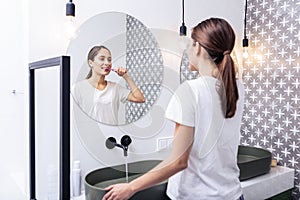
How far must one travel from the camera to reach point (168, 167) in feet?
3.46

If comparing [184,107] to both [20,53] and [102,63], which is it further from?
[20,53]

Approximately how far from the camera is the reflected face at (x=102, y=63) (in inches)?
46.3

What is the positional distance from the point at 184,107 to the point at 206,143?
0.53ft

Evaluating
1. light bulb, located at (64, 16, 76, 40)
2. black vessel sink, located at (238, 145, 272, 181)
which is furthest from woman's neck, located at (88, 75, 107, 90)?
black vessel sink, located at (238, 145, 272, 181)

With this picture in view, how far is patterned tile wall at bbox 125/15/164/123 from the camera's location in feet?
4.02

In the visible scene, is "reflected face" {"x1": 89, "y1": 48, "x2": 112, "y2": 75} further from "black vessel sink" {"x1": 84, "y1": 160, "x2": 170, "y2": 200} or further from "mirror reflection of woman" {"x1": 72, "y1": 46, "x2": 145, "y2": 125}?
"black vessel sink" {"x1": 84, "y1": 160, "x2": 170, "y2": 200}

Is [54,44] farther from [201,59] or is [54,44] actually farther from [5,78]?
[201,59]

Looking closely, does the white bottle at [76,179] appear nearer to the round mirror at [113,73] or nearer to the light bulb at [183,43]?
the round mirror at [113,73]

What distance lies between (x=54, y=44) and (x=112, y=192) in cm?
80

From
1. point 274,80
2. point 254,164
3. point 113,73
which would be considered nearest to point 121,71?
point 113,73

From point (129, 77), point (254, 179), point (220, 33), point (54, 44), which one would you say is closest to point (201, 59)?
point (220, 33)

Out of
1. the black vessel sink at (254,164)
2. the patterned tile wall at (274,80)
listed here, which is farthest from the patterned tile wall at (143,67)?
the patterned tile wall at (274,80)

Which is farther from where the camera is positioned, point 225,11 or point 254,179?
point 225,11

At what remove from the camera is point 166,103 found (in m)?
1.16
